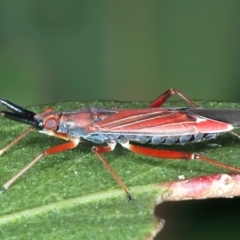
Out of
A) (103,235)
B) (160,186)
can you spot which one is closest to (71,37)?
(160,186)

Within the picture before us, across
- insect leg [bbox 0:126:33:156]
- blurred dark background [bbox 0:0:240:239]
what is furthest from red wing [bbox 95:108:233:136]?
blurred dark background [bbox 0:0:240:239]

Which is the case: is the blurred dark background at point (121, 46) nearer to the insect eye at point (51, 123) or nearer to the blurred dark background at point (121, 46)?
the blurred dark background at point (121, 46)

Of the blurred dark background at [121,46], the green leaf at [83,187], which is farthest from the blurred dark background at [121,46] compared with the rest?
the green leaf at [83,187]

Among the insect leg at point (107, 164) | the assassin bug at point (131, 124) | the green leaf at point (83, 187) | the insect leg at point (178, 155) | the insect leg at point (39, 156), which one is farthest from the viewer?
the assassin bug at point (131, 124)

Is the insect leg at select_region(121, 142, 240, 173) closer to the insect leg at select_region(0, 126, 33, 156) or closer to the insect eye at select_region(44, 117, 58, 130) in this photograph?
the insect eye at select_region(44, 117, 58, 130)

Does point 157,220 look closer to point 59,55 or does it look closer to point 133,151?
point 133,151

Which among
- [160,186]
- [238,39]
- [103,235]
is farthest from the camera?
[238,39]
